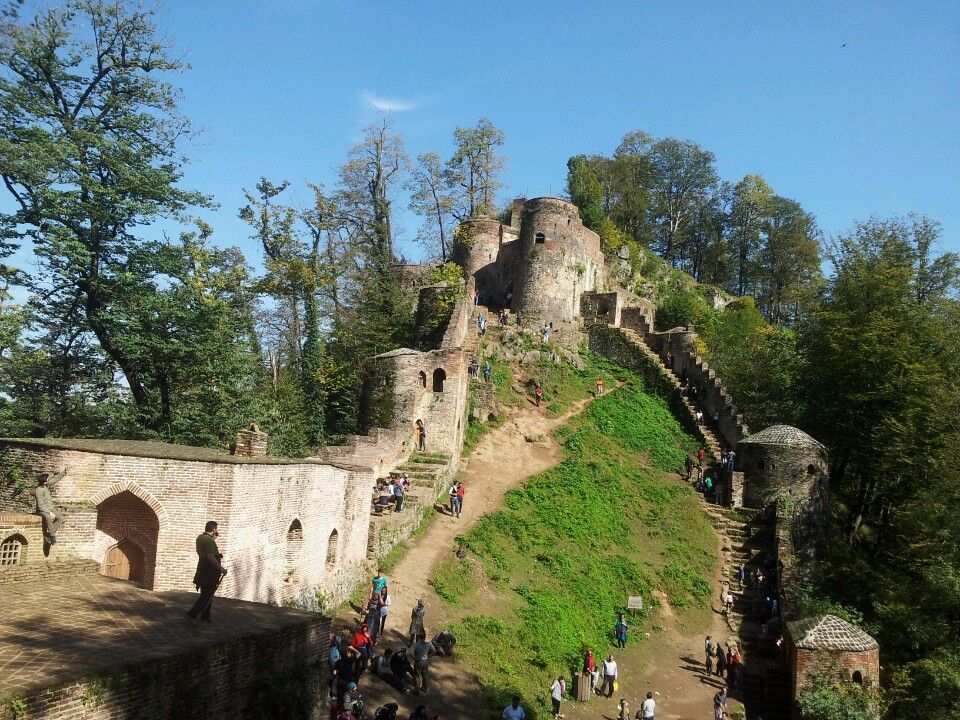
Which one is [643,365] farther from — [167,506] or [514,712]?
[167,506]

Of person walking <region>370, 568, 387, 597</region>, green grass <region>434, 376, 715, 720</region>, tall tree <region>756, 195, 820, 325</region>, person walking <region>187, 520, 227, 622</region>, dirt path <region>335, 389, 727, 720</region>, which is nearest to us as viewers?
person walking <region>187, 520, 227, 622</region>

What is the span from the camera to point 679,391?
106 ft

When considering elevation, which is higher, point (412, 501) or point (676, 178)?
point (676, 178)

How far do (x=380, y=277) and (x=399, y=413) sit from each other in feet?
40.9

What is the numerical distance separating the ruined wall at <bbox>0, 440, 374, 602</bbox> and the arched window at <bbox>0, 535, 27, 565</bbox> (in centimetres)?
59

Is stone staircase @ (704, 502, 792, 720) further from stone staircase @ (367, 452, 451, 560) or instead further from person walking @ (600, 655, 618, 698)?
stone staircase @ (367, 452, 451, 560)

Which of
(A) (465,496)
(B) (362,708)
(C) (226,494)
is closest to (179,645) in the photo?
(C) (226,494)

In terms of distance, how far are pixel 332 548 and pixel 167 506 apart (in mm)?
4921

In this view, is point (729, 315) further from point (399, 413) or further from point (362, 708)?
point (362, 708)

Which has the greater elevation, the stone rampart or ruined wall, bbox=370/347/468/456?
ruined wall, bbox=370/347/468/456

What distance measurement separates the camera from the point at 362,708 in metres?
12.6

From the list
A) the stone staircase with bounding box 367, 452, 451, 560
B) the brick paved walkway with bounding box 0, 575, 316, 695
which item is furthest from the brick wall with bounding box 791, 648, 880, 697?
the brick paved walkway with bounding box 0, 575, 316, 695

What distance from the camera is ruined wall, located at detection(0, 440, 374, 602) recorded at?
11.8 m

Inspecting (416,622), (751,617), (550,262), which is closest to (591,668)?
(416,622)
